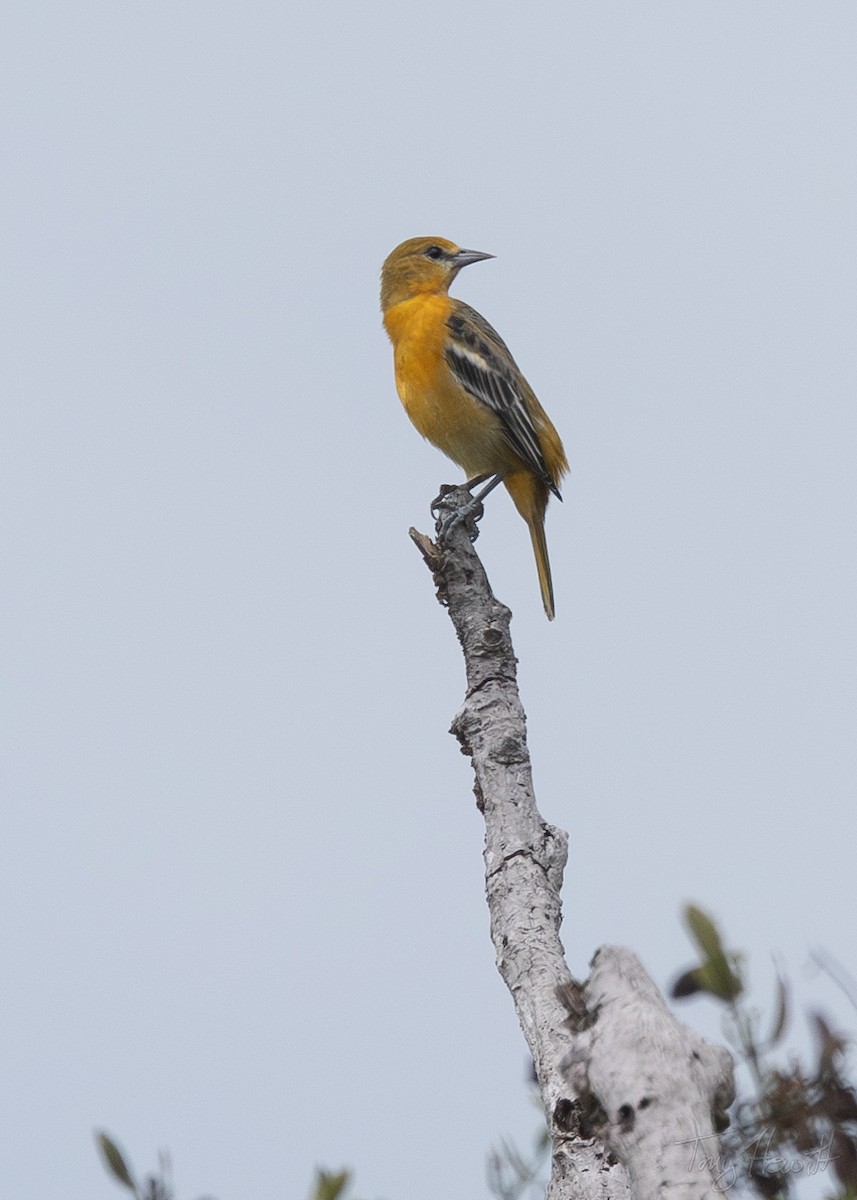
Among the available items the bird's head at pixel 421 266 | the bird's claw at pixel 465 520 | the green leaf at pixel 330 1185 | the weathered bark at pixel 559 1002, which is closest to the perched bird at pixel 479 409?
the bird's head at pixel 421 266

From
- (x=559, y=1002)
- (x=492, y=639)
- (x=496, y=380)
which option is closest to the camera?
(x=559, y=1002)

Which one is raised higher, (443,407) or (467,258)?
(467,258)

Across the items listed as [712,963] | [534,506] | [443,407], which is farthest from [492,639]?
[443,407]

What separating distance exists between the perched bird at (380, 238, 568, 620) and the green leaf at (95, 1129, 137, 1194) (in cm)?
523

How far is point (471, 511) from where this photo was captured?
6.49 meters

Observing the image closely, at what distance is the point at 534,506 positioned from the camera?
8.08 metres

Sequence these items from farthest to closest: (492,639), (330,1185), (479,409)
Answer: (479,409)
(492,639)
(330,1185)

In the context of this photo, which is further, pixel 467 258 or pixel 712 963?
pixel 467 258

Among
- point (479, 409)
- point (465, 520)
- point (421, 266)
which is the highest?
point (421, 266)

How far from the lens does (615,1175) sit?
3.32 meters

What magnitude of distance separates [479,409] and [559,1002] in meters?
5.03

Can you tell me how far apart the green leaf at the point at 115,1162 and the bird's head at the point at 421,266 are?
23.3 feet

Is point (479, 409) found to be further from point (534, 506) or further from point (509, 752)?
point (509, 752)
